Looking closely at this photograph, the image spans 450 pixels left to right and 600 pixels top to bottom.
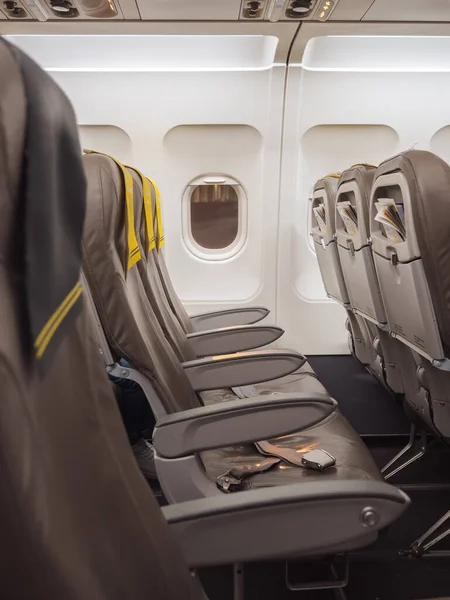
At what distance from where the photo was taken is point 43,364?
21.2 inches

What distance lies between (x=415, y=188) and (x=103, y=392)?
1261 mm

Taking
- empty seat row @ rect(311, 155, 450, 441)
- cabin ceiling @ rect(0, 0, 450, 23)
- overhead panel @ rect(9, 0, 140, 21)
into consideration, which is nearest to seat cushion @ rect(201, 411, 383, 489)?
empty seat row @ rect(311, 155, 450, 441)

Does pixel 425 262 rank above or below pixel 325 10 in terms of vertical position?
below

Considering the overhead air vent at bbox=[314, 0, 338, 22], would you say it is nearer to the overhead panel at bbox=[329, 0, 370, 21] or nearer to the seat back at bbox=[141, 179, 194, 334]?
the overhead panel at bbox=[329, 0, 370, 21]

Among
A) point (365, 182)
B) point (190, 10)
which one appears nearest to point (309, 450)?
point (365, 182)

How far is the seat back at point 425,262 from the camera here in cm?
166

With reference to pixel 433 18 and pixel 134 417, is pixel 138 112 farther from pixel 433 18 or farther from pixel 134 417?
pixel 134 417

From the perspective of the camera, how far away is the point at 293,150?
3750 millimetres

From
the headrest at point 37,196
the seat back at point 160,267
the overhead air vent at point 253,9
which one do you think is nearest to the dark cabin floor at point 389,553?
the seat back at point 160,267

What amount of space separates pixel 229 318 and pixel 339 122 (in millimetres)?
1467

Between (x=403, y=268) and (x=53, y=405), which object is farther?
(x=403, y=268)

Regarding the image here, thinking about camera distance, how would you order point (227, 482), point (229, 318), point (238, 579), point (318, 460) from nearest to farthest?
1. point (238, 579)
2. point (227, 482)
3. point (318, 460)
4. point (229, 318)

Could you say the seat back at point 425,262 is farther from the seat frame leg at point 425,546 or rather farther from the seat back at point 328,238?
the seat back at point 328,238

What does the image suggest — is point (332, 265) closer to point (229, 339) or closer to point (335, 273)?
point (335, 273)
